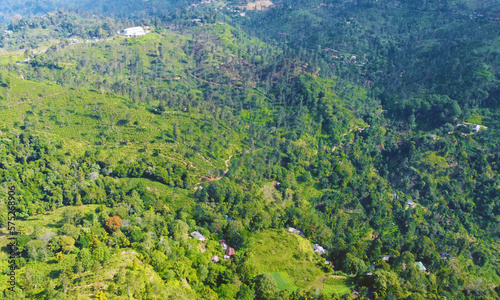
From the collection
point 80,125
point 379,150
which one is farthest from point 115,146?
point 379,150

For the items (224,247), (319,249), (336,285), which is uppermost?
(224,247)

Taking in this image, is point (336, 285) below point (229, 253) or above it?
below

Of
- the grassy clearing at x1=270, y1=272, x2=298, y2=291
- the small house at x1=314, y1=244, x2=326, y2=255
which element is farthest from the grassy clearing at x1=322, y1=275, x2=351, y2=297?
the small house at x1=314, y1=244, x2=326, y2=255

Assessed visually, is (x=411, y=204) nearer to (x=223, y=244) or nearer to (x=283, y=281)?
(x=283, y=281)

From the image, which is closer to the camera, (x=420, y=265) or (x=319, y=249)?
(x=420, y=265)

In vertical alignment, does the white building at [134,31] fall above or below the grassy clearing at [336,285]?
above

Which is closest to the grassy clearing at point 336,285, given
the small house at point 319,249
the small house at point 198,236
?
the small house at point 319,249

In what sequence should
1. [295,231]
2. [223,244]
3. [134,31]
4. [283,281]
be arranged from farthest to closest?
[134,31]
[295,231]
[223,244]
[283,281]

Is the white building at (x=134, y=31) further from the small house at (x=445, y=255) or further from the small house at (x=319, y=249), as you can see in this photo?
the small house at (x=445, y=255)

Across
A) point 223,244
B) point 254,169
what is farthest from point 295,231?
point 254,169
